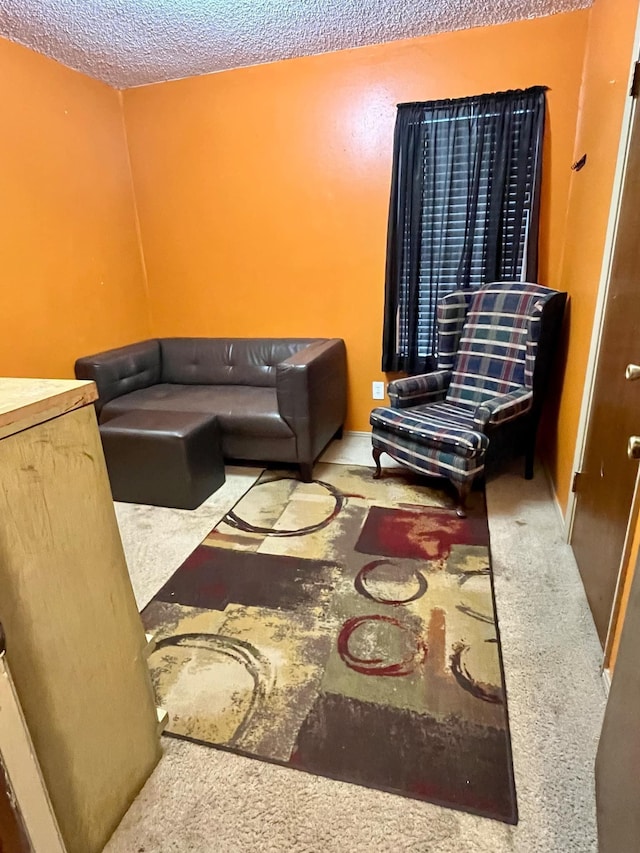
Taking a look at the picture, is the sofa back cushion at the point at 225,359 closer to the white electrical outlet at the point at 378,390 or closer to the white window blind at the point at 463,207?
the white electrical outlet at the point at 378,390

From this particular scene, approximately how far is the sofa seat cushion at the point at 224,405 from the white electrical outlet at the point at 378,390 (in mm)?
702

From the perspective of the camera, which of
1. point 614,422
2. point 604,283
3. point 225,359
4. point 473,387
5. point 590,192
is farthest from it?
point 225,359

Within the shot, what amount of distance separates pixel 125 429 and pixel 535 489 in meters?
2.21

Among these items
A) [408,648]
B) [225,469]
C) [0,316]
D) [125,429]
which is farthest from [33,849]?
[0,316]

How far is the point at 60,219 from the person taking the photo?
2811 mm

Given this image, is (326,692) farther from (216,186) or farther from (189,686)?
(216,186)

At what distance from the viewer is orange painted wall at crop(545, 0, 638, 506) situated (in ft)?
5.99

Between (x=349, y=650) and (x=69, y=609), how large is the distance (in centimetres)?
96

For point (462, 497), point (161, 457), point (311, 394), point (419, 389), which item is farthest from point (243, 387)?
point (462, 497)

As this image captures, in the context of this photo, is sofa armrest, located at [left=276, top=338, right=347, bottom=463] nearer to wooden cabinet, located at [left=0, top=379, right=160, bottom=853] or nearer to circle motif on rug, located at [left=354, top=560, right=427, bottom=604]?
circle motif on rug, located at [left=354, top=560, right=427, bottom=604]

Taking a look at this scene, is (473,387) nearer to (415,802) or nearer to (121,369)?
(415,802)

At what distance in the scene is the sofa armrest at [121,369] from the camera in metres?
2.86

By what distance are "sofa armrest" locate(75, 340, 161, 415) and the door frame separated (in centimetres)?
255

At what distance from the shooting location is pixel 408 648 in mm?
1576
